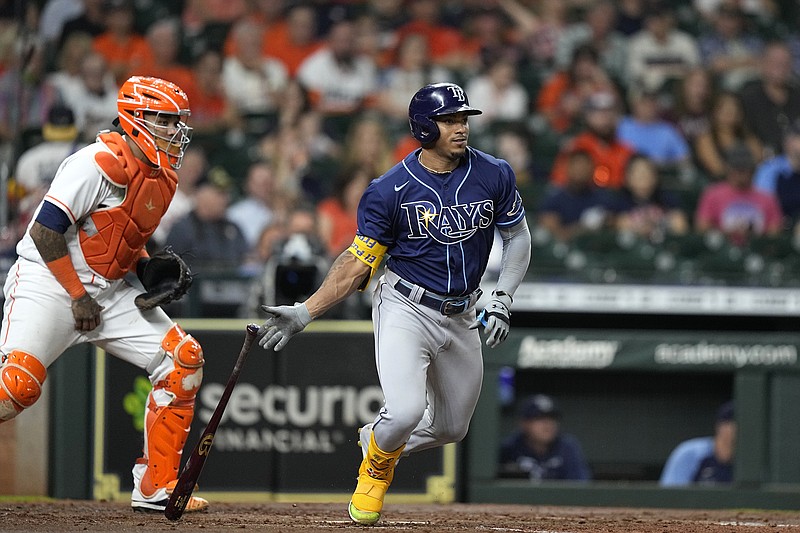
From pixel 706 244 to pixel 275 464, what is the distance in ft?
13.2

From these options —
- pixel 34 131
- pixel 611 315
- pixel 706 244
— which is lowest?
pixel 611 315

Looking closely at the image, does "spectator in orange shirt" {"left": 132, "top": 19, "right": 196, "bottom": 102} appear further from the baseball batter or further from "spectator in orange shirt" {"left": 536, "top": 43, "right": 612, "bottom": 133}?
the baseball batter

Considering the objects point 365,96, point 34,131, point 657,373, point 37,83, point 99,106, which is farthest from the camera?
point 365,96

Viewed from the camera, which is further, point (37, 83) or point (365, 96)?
point (365, 96)

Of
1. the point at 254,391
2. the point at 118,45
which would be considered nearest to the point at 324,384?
the point at 254,391

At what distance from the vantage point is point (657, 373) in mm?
7824

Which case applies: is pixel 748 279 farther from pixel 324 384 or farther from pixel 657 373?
pixel 324 384

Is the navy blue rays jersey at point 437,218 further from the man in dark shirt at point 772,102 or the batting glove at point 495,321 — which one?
the man in dark shirt at point 772,102

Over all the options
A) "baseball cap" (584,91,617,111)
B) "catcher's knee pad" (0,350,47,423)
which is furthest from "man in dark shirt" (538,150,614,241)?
"catcher's knee pad" (0,350,47,423)

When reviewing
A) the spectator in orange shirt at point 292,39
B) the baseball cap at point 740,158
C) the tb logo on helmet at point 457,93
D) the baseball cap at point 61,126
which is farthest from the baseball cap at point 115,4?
the tb logo on helmet at point 457,93

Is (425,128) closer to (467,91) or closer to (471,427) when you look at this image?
(471,427)

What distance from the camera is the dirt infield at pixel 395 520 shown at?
5078 millimetres

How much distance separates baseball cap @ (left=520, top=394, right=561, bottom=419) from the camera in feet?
25.6

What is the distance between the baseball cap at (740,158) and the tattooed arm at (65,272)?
20.8 ft
